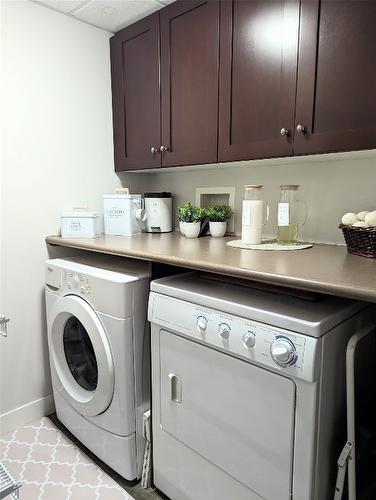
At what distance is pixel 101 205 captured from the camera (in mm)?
2115

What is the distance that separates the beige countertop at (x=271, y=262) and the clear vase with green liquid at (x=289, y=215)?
0.13 metres

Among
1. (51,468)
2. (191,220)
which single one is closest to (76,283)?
(191,220)

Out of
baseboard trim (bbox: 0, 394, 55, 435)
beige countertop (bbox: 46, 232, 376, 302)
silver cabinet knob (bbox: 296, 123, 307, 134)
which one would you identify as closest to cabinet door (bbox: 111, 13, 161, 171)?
beige countertop (bbox: 46, 232, 376, 302)

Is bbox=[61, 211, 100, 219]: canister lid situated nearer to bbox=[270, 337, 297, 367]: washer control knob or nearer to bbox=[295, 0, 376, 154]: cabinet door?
bbox=[295, 0, 376, 154]: cabinet door

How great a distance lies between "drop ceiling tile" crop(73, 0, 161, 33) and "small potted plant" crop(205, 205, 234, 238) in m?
1.06

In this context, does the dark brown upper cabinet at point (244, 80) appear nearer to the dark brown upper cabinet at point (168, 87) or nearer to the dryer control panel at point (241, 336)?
the dark brown upper cabinet at point (168, 87)

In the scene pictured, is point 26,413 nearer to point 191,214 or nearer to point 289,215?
point 191,214

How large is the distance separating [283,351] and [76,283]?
0.98 meters

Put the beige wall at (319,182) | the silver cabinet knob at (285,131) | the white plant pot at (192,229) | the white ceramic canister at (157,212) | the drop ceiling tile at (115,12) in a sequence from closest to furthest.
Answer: the silver cabinet knob at (285,131), the beige wall at (319,182), the drop ceiling tile at (115,12), the white plant pot at (192,229), the white ceramic canister at (157,212)

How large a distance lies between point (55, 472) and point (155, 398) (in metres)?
0.66

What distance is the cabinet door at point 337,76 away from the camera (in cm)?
109

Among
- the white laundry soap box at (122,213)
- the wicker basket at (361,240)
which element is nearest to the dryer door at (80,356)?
the white laundry soap box at (122,213)

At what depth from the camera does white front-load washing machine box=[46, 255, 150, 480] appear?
1.36 m

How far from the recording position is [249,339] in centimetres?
98
